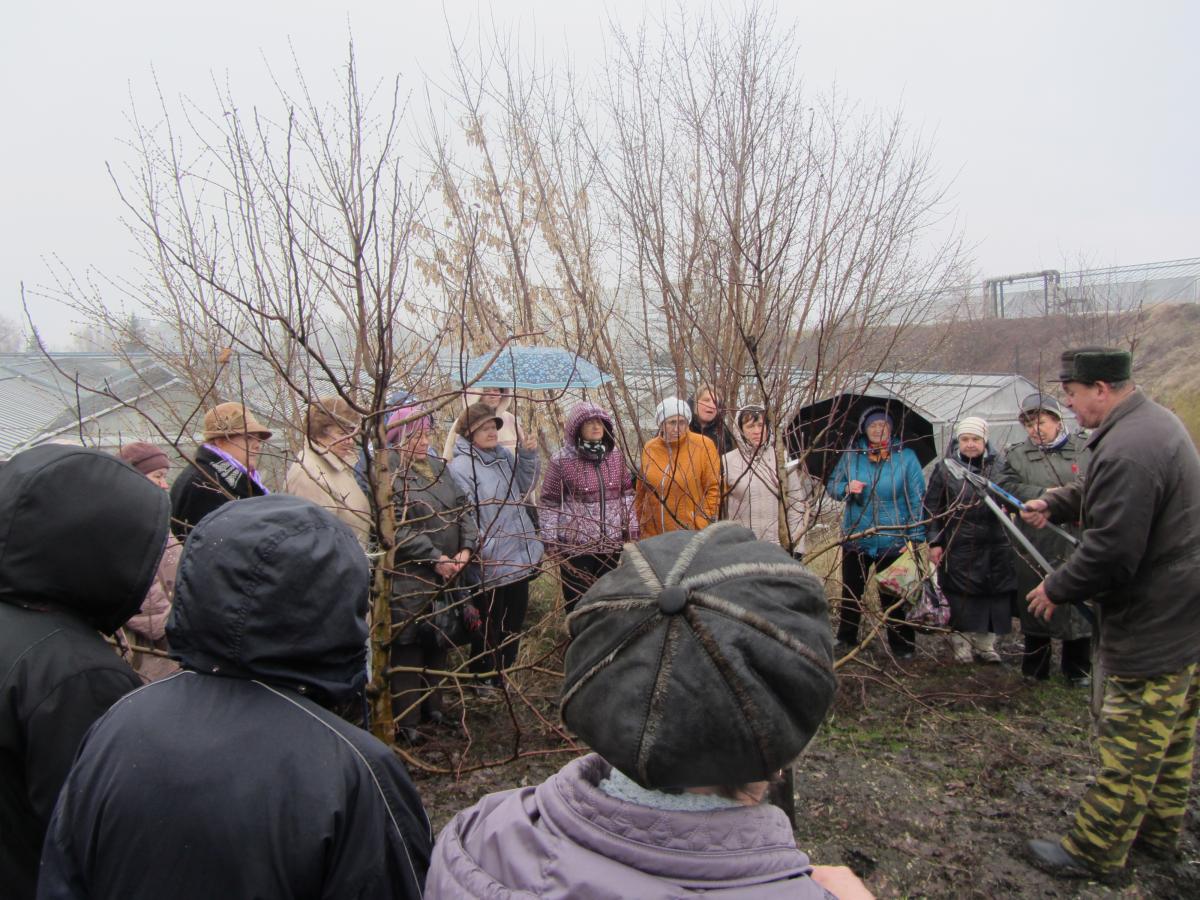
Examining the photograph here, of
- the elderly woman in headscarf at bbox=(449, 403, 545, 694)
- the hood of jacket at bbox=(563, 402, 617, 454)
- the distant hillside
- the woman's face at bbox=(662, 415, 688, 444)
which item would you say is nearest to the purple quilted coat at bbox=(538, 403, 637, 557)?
the hood of jacket at bbox=(563, 402, 617, 454)

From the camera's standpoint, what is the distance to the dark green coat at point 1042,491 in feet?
15.9

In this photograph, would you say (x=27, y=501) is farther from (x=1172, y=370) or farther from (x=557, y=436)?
(x=1172, y=370)

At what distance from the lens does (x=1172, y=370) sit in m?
22.3

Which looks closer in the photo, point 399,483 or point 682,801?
point 682,801

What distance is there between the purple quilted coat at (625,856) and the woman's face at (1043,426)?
15.2ft

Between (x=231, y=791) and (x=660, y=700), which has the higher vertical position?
(x=660, y=700)

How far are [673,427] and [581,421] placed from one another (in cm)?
54

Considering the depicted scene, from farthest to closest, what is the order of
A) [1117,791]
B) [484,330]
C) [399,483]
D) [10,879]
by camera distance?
[484,330] < [399,483] < [1117,791] < [10,879]

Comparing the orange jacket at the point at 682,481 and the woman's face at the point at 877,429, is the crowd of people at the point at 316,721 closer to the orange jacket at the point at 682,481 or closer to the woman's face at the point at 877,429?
the orange jacket at the point at 682,481

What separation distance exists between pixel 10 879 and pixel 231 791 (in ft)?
2.51

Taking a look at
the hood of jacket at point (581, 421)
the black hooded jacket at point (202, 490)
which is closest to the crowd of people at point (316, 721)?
the black hooded jacket at point (202, 490)

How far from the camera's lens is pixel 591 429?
4688mm

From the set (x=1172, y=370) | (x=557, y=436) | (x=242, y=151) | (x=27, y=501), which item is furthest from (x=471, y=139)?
(x=1172, y=370)

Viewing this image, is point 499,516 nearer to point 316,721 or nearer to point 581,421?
point 581,421
